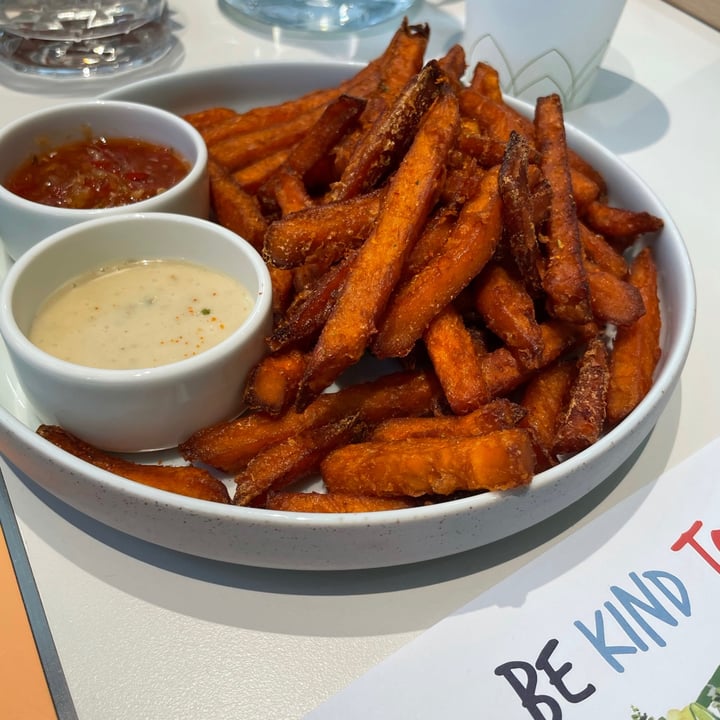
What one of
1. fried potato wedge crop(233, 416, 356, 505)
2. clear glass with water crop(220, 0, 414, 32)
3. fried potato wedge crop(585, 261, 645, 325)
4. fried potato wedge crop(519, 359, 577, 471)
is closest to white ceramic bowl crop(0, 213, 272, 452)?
fried potato wedge crop(233, 416, 356, 505)

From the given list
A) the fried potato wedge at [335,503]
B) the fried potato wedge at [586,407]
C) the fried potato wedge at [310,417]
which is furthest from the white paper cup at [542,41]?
the fried potato wedge at [335,503]

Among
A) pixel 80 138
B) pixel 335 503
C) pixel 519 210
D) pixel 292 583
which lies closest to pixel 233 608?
pixel 292 583

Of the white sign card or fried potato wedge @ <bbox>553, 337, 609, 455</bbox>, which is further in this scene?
fried potato wedge @ <bbox>553, 337, 609, 455</bbox>

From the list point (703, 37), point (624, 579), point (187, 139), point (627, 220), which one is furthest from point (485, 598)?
point (703, 37)

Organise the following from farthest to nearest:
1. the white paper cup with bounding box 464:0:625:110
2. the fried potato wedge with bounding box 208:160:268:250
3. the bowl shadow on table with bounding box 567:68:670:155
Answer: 1. the bowl shadow on table with bounding box 567:68:670:155
2. the white paper cup with bounding box 464:0:625:110
3. the fried potato wedge with bounding box 208:160:268:250

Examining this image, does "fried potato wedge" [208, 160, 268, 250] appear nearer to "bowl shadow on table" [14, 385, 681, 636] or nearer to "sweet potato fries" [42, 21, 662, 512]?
"sweet potato fries" [42, 21, 662, 512]

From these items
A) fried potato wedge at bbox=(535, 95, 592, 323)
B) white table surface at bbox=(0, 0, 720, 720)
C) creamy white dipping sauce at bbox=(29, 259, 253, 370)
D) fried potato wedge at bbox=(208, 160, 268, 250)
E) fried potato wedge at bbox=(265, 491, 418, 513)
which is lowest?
white table surface at bbox=(0, 0, 720, 720)
